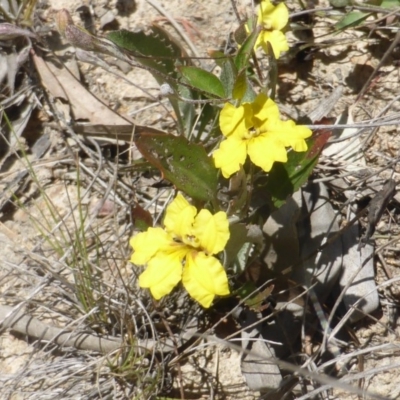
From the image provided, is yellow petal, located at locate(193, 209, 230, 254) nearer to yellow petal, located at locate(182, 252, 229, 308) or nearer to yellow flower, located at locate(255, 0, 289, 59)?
yellow petal, located at locate(182, 252, 229, 308)

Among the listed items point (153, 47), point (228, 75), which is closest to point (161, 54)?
point (153, 47)

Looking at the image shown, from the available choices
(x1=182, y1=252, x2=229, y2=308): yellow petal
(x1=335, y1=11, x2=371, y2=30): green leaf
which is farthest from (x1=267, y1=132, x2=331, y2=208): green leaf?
(x1=335, y1=11, x2=371, y2=30): green leaf

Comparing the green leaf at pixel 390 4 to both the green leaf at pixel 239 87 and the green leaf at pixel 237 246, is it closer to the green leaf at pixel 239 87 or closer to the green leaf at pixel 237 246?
the green leaf at pixel 239 87

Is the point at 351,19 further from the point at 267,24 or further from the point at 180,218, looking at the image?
the point at 180,218

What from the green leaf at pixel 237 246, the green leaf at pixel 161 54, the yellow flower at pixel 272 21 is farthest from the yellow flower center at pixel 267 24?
the green leaf at pixel 237 246

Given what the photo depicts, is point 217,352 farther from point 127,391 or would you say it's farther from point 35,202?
point 35,202

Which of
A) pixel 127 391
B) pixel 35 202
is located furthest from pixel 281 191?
pixel 35 202
